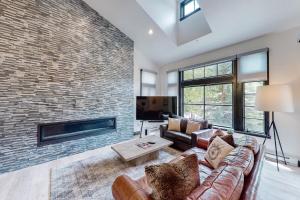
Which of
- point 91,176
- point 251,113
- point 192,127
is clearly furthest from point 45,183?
point 251,113

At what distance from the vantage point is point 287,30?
3193 mm

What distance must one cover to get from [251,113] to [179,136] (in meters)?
1.92

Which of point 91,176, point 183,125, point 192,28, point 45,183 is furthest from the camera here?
point 183,125

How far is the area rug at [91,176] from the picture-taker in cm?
218

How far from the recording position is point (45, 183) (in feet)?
8.11

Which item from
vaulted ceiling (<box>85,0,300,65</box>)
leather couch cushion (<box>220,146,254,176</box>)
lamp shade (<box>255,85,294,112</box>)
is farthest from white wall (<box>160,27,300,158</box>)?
leather couch cushion (<box>220,146,254,176</box>)

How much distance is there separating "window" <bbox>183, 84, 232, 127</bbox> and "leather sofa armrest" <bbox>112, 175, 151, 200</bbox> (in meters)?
3.79

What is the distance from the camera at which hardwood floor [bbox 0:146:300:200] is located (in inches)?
85.1

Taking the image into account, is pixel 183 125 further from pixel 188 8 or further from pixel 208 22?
pixel 188 8

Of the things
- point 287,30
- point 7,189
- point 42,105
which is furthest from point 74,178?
point 287,30

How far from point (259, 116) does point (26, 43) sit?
5478mm

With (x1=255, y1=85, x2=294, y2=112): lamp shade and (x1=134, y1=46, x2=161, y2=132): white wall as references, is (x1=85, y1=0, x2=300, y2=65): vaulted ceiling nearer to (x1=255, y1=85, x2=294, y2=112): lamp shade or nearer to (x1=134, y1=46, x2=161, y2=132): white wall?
(x1=134, y1=46, x2=161, y2=132): white wall

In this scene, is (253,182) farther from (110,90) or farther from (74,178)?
(110,90)

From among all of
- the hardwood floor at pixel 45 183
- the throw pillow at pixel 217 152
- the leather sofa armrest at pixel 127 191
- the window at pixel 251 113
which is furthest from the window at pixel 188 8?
the leather sofa armrest at pixel 127 191
